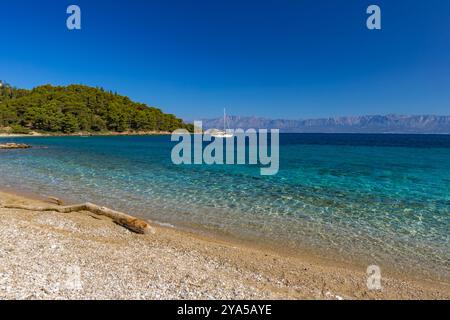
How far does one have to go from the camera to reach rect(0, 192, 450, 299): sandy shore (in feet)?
19.0

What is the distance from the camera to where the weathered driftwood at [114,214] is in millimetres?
10305

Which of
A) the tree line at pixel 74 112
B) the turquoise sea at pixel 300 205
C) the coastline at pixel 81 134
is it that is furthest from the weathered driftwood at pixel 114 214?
the tree line at pixel 74 112

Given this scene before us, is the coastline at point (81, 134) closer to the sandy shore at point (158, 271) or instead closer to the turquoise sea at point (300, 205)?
the turquoise sea at point (300, 205)

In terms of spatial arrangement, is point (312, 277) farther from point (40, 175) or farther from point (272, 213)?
point (40, 175)

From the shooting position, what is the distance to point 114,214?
11.3 m

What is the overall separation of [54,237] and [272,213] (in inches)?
344

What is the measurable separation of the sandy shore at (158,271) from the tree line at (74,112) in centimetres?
11011

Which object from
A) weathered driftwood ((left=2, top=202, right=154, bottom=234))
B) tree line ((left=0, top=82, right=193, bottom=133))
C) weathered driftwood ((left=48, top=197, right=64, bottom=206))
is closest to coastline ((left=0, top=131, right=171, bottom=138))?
tree line ((left=0, top=82, right=193, bottom=133))

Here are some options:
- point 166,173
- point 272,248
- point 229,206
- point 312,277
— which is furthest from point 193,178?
point 312,277

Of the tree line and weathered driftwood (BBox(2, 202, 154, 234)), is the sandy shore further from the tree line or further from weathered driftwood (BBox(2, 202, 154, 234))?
the tree line

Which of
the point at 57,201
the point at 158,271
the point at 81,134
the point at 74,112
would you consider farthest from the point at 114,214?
the point at 74,112

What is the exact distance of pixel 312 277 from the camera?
24.3 feet

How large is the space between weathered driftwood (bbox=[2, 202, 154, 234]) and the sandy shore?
335 mm

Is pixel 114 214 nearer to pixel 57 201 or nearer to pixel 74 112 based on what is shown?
pixel 57 201
